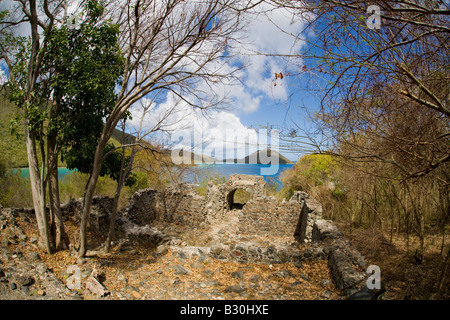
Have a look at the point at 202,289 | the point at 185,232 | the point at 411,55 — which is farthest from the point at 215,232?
the point at 411,55

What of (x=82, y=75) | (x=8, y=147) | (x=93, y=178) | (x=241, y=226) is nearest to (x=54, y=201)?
(x=93, y=178)

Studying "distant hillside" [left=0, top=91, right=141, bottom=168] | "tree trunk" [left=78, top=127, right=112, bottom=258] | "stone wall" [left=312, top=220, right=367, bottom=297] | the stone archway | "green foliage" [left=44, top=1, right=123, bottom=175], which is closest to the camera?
"stone wall" [left=312, top=220, right=367, bottom=297]

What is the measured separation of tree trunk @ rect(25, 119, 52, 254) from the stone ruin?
230 cm

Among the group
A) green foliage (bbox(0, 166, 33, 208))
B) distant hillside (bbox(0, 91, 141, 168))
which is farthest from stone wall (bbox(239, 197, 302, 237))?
green foliage (bbox(0, 166, 33, 208))

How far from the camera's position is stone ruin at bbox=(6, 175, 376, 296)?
569 cm

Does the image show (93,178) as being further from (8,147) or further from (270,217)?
(8,147)

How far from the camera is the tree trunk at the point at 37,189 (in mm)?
5230

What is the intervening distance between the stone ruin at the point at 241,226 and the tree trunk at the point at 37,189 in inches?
90.6

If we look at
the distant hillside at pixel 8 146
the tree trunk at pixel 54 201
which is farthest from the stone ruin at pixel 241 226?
the distant hillside at pixel 8 146

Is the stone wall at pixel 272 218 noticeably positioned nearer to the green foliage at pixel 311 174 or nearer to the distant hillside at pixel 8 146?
the green foliage at pixel 311 174

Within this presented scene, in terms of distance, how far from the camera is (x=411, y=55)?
2949mm

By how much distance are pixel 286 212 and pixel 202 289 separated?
6.98 m

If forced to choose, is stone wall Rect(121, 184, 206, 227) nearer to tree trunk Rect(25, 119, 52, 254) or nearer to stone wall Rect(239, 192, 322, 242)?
stone wall Rect(239, 192, 322, 242)

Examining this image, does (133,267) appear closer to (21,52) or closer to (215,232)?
(21,52)
